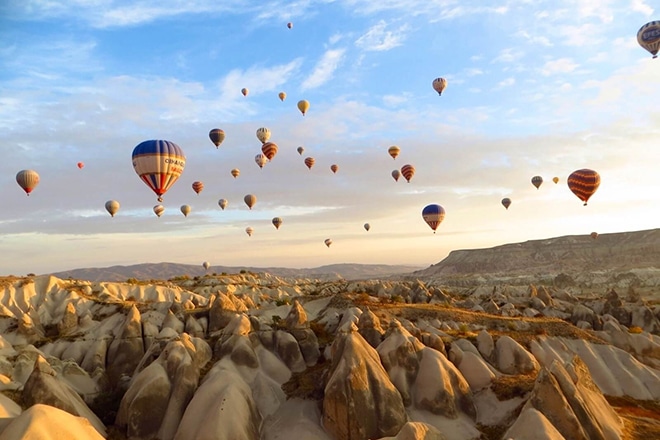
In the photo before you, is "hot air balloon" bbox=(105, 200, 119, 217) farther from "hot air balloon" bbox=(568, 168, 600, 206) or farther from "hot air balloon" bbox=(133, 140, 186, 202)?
"hot air balloon" bbox=(568, 168, 600, 206)

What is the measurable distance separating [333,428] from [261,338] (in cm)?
1131

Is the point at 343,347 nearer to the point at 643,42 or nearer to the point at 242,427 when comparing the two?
the point at 242,427

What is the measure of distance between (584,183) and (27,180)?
96.7 metres

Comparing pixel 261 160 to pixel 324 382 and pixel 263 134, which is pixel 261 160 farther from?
pixel 324 382

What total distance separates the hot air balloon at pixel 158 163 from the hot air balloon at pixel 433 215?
48247 millimetres

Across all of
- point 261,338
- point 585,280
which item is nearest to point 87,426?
point 261,338

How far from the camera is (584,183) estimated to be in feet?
262

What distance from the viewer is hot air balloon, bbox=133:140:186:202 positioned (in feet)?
181

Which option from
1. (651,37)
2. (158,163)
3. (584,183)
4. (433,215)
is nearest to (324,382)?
(158,163)

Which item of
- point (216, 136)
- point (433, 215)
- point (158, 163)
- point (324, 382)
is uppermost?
point (216, 136)

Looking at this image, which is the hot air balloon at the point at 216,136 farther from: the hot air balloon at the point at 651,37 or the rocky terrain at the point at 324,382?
the hot air balloon at the point at 651,37

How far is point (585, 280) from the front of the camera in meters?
146

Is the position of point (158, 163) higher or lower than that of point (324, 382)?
higher

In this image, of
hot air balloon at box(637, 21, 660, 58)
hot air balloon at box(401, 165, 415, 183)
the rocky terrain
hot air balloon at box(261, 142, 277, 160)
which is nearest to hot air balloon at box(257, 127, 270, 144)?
hot air balloon at box(261, 142, 277, 160)
